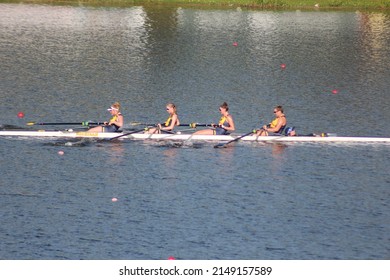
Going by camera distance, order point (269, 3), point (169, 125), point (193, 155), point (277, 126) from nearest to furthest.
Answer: point (193, 155) → point (169, 125) → point (277, 126) → point (269, 3)

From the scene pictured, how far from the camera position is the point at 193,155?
Result: 36.4 metres

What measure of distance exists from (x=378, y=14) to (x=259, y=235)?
43998 mm

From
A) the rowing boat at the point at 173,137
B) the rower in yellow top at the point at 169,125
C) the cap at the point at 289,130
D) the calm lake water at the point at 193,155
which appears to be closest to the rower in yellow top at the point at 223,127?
the rowing boat at the point at 173,137

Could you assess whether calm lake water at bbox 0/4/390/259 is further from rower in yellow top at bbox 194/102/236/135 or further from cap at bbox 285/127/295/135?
cap at bbox 285/127/295/135

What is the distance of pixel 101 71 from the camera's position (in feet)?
168

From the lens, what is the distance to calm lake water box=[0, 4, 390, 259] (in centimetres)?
2866

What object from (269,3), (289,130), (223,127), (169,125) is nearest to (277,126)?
(289,130)

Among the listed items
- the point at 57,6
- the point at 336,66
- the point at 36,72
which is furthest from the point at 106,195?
the point at 57,6

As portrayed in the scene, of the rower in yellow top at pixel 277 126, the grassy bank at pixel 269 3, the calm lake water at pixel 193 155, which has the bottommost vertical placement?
the calm lake water at pixel 193 155

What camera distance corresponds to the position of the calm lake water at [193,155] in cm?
2866

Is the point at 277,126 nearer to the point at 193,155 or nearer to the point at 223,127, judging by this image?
the point at 223,127

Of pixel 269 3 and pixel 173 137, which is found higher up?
pixel 269 3

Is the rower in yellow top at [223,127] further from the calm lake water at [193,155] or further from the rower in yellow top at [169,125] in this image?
the rower in yellow top at [169,125]

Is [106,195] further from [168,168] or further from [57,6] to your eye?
[57,6]
